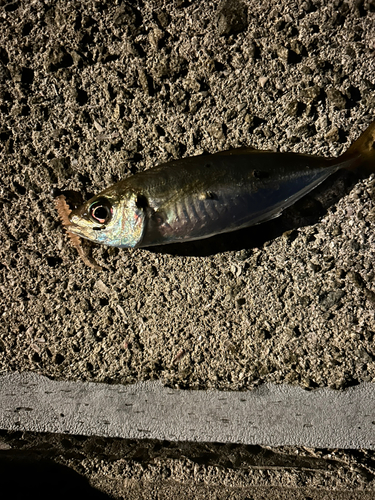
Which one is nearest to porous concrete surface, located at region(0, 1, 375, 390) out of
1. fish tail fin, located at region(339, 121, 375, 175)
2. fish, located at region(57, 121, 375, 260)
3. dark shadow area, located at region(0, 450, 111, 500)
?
fish tail fin, located at region(339, 121, 375, 175)

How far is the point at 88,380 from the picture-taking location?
2154mm

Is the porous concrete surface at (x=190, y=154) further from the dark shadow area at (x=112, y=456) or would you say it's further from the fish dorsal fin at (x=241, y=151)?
the dark shadow area at (x=112, y=456)

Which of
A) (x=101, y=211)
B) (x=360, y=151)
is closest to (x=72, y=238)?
(x=101, y=211)

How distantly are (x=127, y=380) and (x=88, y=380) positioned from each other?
0.23 metres

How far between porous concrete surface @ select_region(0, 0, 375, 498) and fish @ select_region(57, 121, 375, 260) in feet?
0.72

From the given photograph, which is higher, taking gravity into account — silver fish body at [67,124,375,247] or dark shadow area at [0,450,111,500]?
silver fish body at [67,124,375,247]

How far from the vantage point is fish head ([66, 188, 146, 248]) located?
5.60ft

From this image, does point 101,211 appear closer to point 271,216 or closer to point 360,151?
point 271,216

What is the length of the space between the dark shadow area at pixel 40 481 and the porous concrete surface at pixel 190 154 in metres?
0.57

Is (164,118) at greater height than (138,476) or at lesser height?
greater

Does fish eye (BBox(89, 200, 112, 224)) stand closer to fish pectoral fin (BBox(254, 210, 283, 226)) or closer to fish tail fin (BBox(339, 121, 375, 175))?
fish pectoral fin (BBox(254, 210, 283, 226))

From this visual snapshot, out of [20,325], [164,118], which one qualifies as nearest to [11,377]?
[20,325]

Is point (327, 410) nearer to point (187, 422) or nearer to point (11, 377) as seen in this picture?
point (187, 422)

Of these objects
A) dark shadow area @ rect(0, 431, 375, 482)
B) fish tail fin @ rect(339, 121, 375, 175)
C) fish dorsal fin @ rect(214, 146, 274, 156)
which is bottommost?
dark shadow area @ rect(0, 431, 375, 482)
